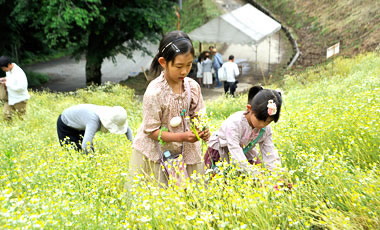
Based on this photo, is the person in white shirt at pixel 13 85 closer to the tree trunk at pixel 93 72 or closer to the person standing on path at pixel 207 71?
the tree trunk at pixel 93 72

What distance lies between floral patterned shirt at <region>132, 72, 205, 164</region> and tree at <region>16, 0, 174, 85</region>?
8643mm

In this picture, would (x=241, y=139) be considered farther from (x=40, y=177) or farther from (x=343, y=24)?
(x=343, y=24)

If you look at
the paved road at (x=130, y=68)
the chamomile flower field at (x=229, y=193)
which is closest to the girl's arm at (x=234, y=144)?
the chamomile flower field at (x=229, y=193)

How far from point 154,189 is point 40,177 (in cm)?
119

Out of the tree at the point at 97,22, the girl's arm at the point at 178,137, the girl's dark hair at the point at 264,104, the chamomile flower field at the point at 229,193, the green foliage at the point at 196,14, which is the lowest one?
the chamomile flower field at the point at 229,193

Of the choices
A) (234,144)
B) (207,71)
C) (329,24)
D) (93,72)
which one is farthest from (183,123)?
(329,24)

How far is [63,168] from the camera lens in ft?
10.5

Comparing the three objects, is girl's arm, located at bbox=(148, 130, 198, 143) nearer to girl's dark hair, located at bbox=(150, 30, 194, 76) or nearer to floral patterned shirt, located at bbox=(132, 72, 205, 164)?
floral patterned shirt, located at bbox=(132, 72, 205, 164)

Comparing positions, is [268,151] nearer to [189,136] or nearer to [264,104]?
[264,104]

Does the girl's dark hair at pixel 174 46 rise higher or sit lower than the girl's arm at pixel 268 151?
higher

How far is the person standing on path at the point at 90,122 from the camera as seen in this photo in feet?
13.2

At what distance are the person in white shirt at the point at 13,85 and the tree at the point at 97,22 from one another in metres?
3.96

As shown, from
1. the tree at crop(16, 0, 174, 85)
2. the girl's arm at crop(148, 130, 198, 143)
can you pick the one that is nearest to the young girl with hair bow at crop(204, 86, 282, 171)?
the girl's arm at crop(148, 130, 198, 143)

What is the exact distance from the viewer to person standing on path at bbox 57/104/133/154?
4.02m
